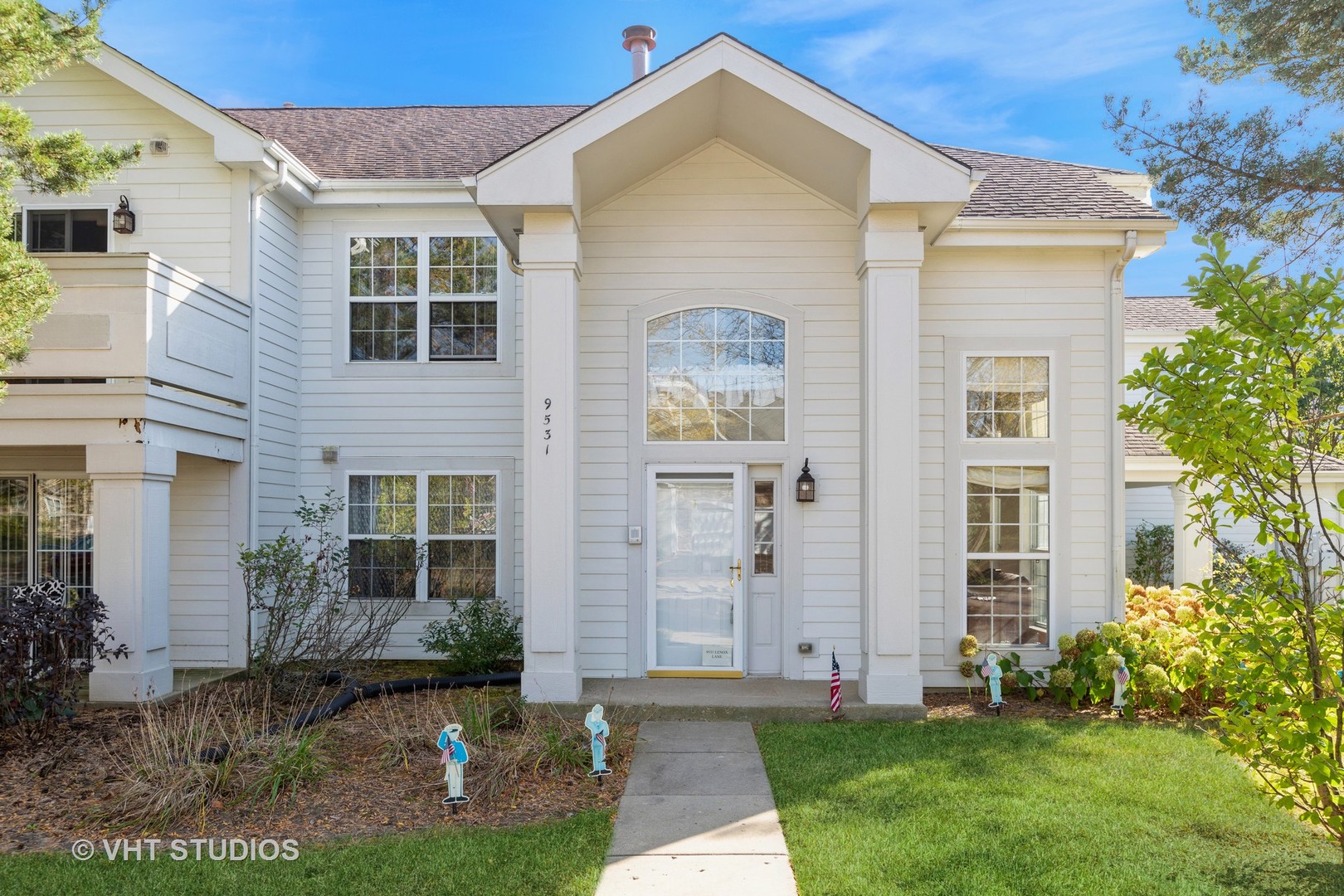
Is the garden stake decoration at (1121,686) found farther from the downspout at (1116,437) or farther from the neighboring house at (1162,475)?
the neighboring house at (1162,475)

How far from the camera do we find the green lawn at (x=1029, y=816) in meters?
4.57

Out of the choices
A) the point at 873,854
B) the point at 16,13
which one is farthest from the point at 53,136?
the point at 873,854

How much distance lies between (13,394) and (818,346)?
728 centimetres

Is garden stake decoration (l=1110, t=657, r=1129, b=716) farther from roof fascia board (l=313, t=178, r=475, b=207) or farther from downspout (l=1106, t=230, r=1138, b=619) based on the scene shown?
roof fascia board (l=313, t=178, r=475, b=207)

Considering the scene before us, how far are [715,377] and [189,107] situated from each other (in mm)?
6191

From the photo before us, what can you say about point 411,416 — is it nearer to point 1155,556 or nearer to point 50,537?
point 50,537

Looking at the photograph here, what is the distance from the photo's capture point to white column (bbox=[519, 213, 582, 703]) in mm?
7980

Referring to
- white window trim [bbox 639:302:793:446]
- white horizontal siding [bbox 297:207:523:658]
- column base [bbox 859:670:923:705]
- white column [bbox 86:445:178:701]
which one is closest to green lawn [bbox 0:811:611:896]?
column base [bbox 859:670:923:705]

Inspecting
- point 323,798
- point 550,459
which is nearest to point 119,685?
point 323,798

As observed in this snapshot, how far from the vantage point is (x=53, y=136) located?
7.37 metres

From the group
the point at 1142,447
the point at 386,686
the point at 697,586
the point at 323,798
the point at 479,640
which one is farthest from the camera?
the point at 1142,447

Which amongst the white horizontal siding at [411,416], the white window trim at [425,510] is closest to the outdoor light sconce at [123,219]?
the white horizontal siding at [411,416]

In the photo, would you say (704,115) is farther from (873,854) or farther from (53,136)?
(873,854)

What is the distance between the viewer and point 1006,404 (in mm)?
9219
